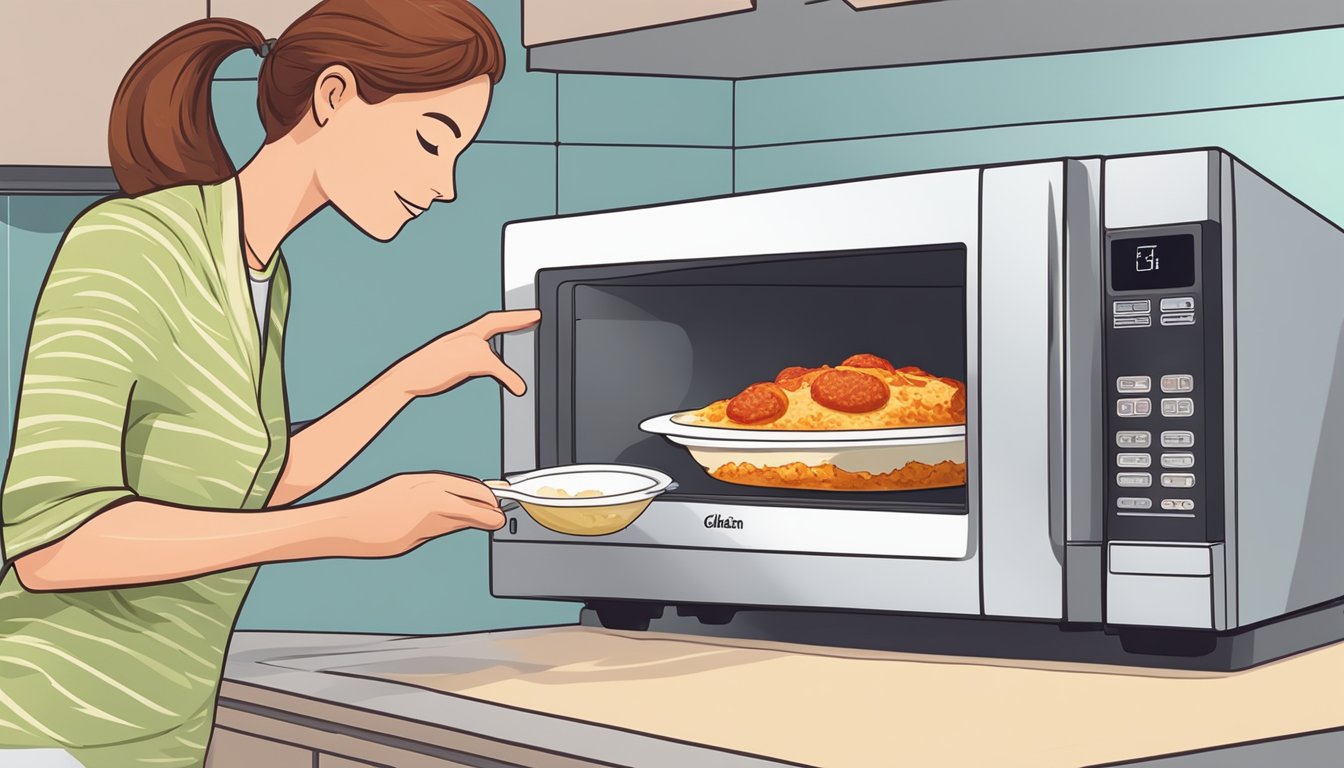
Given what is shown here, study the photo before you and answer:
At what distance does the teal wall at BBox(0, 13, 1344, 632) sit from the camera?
1.18 meters

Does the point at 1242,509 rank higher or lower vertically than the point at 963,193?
lower

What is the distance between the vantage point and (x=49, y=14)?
3.31 ft

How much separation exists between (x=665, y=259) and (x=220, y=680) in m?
0.38

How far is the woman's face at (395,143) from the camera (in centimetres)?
79

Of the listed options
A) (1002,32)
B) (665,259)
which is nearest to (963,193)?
(665,259)

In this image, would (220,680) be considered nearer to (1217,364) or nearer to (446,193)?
(446,193)

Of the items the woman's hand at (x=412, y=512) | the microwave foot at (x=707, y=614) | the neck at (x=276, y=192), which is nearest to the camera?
the woman's hand at (x=412, y=512)

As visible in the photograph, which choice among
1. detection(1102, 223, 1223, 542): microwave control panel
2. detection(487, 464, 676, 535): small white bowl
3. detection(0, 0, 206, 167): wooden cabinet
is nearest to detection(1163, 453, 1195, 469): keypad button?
detection(1102, 223, 1223, 542): microwave control panel

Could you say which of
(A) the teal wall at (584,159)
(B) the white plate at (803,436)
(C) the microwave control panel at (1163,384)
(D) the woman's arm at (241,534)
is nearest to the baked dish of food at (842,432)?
(B) the white plate at (803,436)

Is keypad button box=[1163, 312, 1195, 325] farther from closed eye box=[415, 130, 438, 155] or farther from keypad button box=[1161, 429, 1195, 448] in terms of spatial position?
closed eye box=[415, 130, 438, 155]

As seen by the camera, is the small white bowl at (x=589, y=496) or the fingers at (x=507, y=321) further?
the fingers at (x=507, y=321)

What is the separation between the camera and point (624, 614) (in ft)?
3.22

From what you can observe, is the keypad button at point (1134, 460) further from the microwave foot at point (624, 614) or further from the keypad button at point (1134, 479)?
the microwave foot at point (624, 614)

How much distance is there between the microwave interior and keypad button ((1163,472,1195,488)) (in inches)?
5.9
